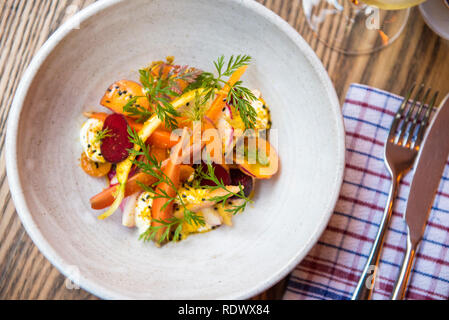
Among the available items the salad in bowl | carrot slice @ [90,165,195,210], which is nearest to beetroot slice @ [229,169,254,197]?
the salad in bowl

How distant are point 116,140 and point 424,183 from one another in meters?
0.82

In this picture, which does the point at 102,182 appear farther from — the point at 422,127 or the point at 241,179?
the point at 422,127

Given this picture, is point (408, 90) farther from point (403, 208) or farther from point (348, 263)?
point (348, 263)

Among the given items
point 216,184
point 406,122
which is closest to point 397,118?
point 406,122

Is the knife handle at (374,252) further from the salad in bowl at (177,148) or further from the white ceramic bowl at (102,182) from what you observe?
the salad in bowl at (177,148)

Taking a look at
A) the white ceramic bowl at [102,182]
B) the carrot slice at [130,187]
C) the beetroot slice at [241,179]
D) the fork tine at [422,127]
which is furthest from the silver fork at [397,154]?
the carrot slice at [130,187]

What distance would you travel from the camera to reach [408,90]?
1.05m

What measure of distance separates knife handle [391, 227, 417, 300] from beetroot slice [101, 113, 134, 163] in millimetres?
779

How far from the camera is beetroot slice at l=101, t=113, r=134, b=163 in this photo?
93 centimetres

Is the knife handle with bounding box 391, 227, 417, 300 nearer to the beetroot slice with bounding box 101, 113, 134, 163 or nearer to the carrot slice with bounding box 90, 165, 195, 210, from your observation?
the carrot slice with bounding box 90, 165, 195, 210

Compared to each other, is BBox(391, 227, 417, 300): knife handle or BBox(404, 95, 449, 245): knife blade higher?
BBox(404, 95, 449, 245): knife blade

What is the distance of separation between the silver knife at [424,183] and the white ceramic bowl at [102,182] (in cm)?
28
